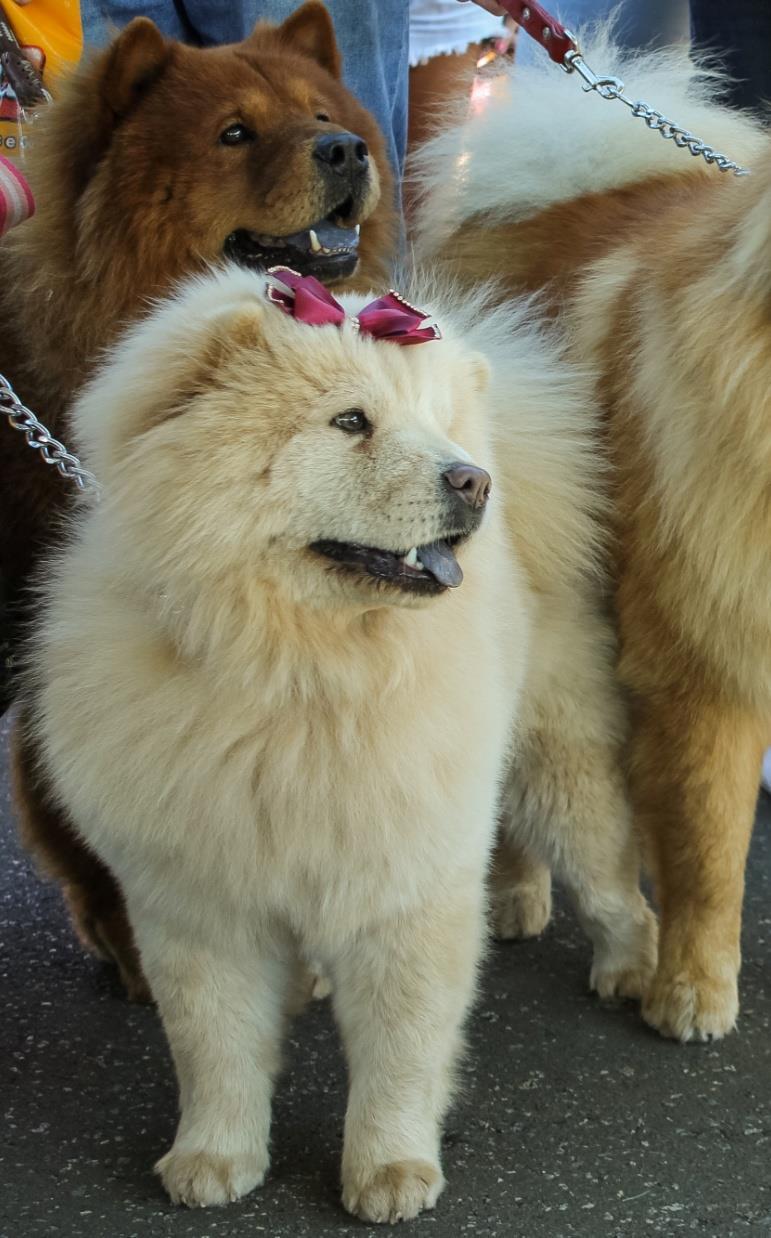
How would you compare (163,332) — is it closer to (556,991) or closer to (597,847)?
(597,847)

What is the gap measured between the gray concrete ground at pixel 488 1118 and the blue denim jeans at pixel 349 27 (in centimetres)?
182

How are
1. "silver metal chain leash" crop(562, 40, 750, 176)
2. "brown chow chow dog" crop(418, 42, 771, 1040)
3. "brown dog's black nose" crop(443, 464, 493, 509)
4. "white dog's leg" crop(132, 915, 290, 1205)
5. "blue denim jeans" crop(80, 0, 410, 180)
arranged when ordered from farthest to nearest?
"blue denim jeans" crop(80, 0, 410, 180)
"silver metal chain leash" crop(562, 40, 750, 176)
"brown chow chow dog" crop(418, 42, 771, 1040)
"white dog's leg" crop(132, 915, 290, 1205)
"brown dog's black nose" crop(443, 464, 493, 509)

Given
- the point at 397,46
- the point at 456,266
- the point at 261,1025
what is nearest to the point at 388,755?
the point at 261,1025

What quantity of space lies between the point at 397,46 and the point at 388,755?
6.75 feet

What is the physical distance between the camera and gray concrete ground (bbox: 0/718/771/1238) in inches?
81.0

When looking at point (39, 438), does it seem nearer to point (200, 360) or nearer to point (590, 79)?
point (200, 360)

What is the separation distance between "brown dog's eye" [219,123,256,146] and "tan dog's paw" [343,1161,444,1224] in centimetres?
165

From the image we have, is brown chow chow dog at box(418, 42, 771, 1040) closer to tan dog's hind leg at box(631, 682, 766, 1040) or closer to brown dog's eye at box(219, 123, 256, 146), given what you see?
tan dog's hind leg at box(631, 682, 766, 1040)

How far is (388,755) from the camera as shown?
193 centimetres

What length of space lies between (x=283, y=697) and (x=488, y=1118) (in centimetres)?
87

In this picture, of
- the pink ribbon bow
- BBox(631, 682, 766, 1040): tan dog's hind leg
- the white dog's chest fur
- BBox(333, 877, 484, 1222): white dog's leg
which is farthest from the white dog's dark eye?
BBox(631, 682, 766, 1040): tan dog's hind leg

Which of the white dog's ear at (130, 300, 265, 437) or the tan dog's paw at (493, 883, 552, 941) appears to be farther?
the tan dog's paw at (493, 883, 552, 941)

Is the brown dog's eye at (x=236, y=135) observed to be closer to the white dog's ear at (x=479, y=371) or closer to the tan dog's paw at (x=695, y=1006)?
the white dog's ear at (x=479, y=371)

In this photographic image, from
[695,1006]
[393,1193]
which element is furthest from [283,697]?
[695,1006]
